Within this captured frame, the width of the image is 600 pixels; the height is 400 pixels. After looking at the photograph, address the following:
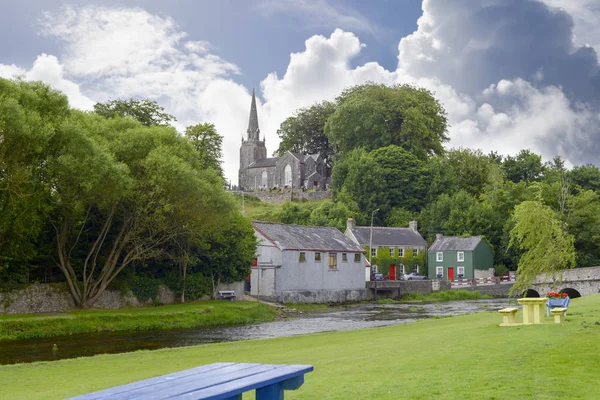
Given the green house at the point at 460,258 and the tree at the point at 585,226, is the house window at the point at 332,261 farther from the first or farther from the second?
the tree at the point at 585,226

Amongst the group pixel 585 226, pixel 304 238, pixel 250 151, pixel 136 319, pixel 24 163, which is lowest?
pixel 136 319

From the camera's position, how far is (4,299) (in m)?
41.5

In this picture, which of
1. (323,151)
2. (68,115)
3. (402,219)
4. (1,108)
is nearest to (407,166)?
(402,219)

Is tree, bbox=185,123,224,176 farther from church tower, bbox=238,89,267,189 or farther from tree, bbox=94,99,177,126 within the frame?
church tower, bbox=238,89,267,189

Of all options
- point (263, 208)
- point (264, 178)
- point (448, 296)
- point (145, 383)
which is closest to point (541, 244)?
point (448, 296)

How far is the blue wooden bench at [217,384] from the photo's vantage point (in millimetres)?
6469

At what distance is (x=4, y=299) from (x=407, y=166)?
2794 inches

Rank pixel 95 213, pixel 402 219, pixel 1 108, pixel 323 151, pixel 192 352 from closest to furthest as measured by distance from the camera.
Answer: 1. pixel 192 352
2. pixel 1 108
3. pixel 95 213
4. pixel 402 219
5. pixel 323 151

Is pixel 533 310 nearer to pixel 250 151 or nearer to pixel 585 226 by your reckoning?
pixel 585 226

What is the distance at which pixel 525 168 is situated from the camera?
114 m

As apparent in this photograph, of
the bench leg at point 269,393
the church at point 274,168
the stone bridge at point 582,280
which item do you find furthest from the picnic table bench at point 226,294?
the church at point 274,168

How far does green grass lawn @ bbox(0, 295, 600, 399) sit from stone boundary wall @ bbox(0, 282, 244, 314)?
1911cm

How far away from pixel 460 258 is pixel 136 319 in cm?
5605

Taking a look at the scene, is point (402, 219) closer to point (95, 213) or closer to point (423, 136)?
point (423, 136)
